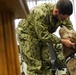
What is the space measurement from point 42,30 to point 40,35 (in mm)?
57

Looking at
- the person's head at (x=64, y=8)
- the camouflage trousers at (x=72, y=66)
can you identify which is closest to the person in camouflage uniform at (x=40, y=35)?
the person's head at (x=64, y=8)

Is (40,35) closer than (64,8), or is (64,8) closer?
(64,8)

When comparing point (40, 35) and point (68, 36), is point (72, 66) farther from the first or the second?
point (40, 35)

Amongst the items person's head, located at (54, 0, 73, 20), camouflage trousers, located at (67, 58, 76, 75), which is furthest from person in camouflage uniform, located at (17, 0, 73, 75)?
camouflage trousers, located at (67, 58, 76, 75)

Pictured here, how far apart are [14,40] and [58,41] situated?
1444mm

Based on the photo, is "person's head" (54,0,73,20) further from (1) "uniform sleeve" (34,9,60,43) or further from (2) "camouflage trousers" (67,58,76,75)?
(2) "camouflage trousers" (67,58,76,75)

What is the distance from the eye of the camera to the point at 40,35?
79.4 inches

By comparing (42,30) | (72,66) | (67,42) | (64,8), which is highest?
(64,8)

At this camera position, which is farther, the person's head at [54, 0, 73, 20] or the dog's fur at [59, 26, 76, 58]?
the dog's fur at [59, 26, 76, 58]

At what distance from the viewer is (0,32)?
54cm

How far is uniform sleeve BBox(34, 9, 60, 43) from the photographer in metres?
1.99

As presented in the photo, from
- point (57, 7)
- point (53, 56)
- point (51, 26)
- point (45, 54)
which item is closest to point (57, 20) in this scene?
point (51, 26)

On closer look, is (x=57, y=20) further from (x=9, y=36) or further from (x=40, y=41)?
(x=9, y=36)

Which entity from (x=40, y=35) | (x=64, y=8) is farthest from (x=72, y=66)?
(x=64, y=8)
